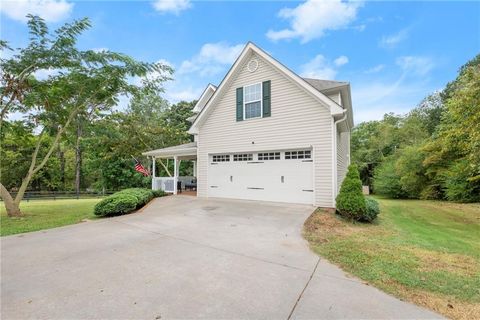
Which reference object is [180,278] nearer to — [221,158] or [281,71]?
[221,158]

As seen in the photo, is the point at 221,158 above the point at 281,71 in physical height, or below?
below

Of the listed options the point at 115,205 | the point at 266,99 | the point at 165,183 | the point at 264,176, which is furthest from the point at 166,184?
the point at 266,99

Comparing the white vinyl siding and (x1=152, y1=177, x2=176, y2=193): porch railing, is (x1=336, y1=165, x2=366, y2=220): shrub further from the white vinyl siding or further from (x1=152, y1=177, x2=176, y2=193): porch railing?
(x1=152, y1=177, x2=176, y2=193): porch railing

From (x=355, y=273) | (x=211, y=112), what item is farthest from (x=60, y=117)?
(x=355, y=273)

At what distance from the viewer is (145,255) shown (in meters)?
5.10

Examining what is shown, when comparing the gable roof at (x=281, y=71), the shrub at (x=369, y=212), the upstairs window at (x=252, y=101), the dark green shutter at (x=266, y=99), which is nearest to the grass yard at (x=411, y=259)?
the shrub at (x=369, y=212)

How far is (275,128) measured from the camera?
444 inches

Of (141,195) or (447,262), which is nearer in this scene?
(447,262)

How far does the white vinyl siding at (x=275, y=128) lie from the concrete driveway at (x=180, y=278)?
381 centimetres

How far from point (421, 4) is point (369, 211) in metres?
9.15

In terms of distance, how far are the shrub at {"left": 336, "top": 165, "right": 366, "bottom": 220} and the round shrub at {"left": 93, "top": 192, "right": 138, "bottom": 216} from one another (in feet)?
26.7

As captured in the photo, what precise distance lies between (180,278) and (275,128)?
8379 millimetres

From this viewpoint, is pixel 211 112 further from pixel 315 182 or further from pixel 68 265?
pixel 68 265

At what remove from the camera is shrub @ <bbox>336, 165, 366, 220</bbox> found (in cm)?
858
